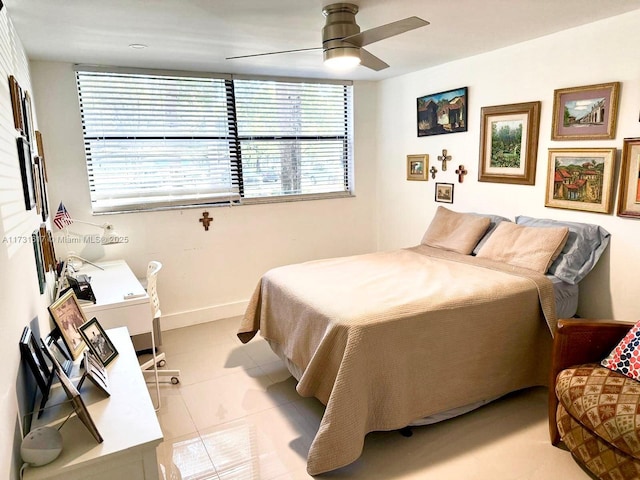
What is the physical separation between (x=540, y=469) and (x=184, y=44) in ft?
10.5

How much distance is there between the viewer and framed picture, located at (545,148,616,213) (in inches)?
106

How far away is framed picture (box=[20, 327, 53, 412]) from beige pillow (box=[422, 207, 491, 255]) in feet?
9.01

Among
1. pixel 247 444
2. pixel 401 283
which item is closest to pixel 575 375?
pixel 401 283

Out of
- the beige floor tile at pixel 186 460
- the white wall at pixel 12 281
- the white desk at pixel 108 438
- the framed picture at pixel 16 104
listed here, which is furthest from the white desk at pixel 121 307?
the framed picture at pixel 16 104

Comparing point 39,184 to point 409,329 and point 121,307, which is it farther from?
point 409,329

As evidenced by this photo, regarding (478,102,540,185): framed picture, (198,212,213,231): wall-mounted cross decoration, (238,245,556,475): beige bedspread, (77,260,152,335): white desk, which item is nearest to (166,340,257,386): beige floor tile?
(238,245,556,475): beige bedspread

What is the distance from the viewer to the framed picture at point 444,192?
12.7ft

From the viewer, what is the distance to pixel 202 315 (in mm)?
4086

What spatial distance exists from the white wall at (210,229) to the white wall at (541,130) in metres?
0.31

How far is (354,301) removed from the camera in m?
2.35

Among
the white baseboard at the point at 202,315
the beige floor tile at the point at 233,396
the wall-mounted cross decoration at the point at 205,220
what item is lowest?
the beige floor tile at the point at 233,396

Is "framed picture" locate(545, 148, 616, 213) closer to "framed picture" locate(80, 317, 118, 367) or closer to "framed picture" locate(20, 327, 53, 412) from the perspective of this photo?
"framed picture" locate(80, 317, 118, 367)

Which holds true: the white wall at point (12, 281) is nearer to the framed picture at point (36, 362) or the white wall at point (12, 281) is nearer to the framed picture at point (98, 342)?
the framed picture at point (36, 362)

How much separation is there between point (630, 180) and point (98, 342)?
9.97 ft
